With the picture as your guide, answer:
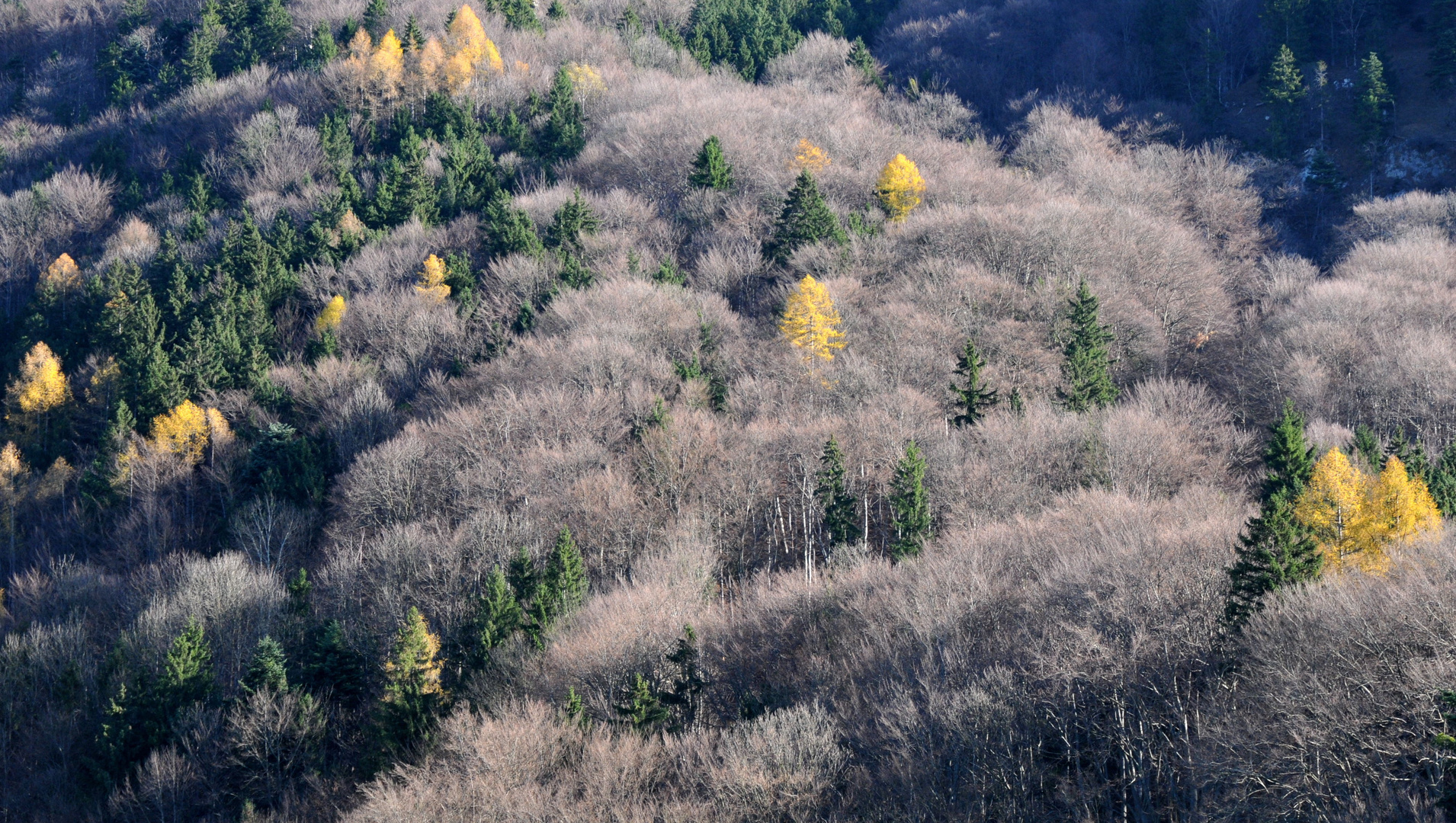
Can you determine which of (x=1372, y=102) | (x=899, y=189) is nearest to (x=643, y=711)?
(x=899, y=189)

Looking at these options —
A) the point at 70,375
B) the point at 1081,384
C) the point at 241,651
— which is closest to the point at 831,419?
the point at 1081,384

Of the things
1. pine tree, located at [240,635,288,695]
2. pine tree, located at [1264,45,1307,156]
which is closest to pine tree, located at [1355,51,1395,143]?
pine tree, located at [1264,45,1307,156]

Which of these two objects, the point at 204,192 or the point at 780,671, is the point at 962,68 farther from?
the point at 780,671

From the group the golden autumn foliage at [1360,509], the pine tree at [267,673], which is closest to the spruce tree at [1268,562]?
the golden autumn foliage at [1360,509]

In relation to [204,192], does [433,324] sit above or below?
below

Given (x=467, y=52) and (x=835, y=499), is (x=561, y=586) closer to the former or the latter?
(x=835, y=499)
